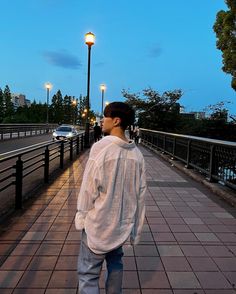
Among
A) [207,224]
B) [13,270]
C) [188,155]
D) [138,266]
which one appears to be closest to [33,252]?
[13,270]

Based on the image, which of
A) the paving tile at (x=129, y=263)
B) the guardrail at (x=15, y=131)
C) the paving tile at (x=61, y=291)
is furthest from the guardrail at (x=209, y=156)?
the guardrail at (x=15, y=131)

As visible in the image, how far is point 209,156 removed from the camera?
34.9 ft

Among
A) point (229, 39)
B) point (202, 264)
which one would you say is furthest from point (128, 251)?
point (229, 39)

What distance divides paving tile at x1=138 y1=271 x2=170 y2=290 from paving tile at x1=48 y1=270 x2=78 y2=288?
0.68 m

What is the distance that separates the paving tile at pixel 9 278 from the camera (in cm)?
397

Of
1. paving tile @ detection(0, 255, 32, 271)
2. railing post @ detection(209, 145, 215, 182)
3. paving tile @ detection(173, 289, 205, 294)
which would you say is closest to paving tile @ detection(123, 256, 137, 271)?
paving tile @ detection(173, 289, 205, 294)

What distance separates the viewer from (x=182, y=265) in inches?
181

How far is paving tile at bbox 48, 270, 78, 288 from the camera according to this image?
13.1 feet

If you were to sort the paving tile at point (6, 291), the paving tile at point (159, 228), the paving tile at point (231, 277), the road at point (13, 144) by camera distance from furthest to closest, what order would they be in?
the road at point (13, 144) < the paving tile at point (159, 228) < the paving tile at point (231, 277) < the paving tile at point (6, 291)

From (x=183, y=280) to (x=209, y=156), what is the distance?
22.3 ft

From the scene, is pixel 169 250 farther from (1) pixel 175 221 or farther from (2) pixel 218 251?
(1) pixel 175 221

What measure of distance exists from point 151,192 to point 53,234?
12.6 ft

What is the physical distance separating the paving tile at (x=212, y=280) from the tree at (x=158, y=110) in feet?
98.9

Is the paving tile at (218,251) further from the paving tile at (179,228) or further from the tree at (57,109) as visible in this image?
the tree at (57,109)
